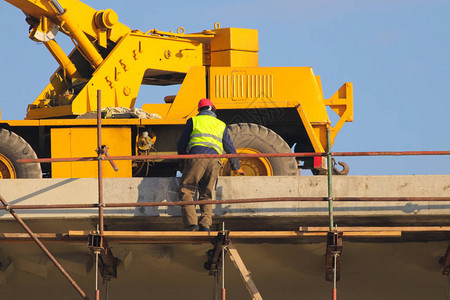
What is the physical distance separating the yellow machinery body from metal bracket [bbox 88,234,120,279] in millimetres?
2221

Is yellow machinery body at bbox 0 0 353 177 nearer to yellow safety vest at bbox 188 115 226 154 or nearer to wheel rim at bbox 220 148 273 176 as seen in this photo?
wheel rim at bbox 220 148 273 176

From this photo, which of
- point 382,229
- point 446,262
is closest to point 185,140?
point 382,229

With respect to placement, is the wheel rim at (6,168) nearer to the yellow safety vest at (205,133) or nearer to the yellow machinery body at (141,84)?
the yellow machinery body at (141,84)

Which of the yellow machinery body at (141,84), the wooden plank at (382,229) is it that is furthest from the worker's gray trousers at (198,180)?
the yellow machinery body at (141,84)

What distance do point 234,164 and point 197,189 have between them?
2.08ft

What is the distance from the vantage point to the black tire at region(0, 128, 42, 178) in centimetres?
1534

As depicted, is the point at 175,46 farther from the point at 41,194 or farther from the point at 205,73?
the point at 41,194

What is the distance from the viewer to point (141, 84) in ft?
60.0

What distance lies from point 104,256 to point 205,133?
221 centimetres

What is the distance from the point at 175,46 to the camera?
18078mm

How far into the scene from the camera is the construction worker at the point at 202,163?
12.5 m

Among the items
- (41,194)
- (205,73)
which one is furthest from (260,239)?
(205,73)

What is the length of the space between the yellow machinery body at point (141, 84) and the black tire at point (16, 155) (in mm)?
395

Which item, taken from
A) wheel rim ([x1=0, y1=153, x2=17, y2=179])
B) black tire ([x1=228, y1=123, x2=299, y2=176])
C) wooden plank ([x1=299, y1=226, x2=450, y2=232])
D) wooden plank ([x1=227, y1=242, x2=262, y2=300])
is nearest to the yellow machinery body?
wheel rim ([x1=0, y1=153, x2=17, y2=179])
